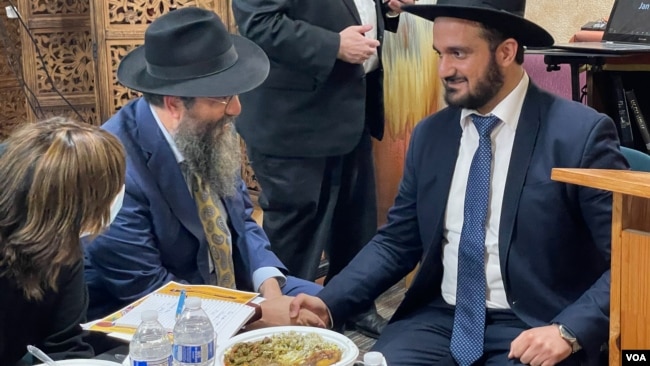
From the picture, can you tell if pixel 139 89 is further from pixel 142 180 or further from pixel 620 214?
pixel 620 214

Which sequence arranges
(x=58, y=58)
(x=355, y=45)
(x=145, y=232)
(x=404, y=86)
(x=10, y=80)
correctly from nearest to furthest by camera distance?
(x=145, y=232) < (x=355, y=45) < (x=404, y=86) < (x=58, y=58) < (x=10, y=80)

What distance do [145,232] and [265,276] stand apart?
408 mm

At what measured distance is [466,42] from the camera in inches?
80.2

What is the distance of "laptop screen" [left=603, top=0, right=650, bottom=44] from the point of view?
364 centimetres

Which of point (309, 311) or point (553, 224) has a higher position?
point (553, 224)

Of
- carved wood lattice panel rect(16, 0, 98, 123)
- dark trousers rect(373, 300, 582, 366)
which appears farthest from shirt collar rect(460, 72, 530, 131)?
carved wood lattice panel rect(16, 0, 98, 123)

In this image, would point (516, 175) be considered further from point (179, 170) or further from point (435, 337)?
point (179, 170)

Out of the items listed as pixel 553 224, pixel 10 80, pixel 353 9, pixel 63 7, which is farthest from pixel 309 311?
pixel 10 80

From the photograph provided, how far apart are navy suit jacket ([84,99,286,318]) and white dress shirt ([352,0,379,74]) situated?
3.81 feet

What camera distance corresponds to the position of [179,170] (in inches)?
86.2

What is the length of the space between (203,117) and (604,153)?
1.06 metres

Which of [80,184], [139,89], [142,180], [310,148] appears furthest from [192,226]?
[310,148]

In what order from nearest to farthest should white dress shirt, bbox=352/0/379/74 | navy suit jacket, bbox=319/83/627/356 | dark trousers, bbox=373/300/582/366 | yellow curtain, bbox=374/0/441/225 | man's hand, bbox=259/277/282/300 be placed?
1. navy suit jacket, bbox=319/83/627/356
2. dark trousers, bbox=373/300/582/366
3. man's hand, bbox=259/277/282/300
4. white dress shirt, bbox=352/0/379/74
5. yellow curtain, bbox=374/0/441/225

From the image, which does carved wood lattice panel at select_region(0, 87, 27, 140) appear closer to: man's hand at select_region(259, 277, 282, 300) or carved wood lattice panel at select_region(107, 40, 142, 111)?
carved wood lattice panel at select_region(107, 40, 142, 111)
